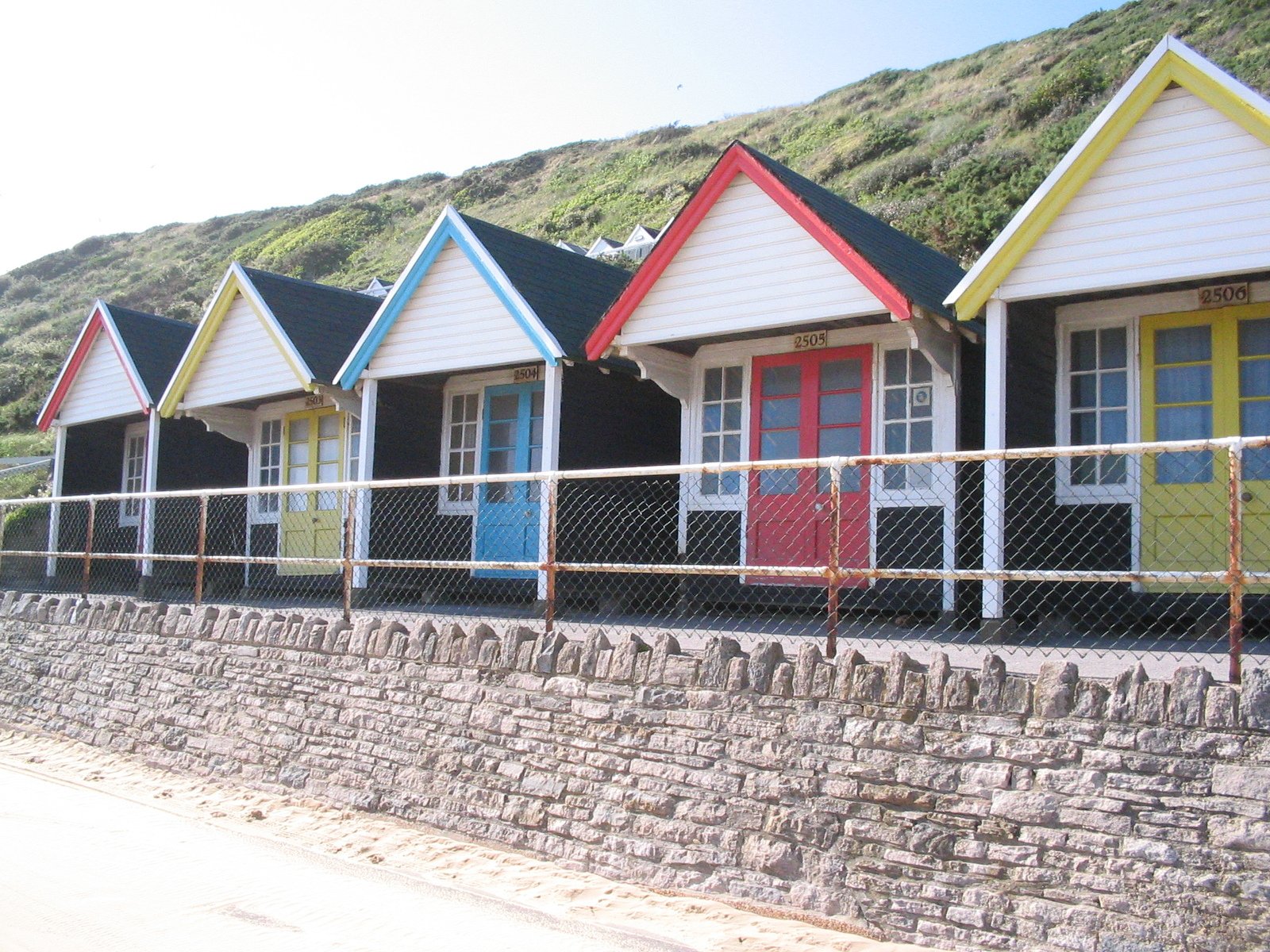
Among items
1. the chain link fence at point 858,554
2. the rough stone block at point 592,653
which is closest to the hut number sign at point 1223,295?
the chain link fence at point 858,554

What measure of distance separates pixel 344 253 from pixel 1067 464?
187 feet

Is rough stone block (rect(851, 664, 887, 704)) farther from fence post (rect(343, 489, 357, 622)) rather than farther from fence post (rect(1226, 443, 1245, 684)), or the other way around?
fence post (rect(343, 489, 357, 622))

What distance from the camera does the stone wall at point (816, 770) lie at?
526 centimetres

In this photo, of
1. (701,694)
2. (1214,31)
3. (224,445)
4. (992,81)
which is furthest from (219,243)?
(701,694)

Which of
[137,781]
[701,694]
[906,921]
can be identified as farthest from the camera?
[137,781]

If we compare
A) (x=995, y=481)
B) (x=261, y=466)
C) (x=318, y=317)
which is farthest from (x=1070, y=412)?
(x=261, y=466)

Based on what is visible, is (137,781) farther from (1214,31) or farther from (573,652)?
(1214,31)

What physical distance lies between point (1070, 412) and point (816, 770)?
15.8ft

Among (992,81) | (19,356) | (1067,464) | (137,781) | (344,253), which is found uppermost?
(992,81)

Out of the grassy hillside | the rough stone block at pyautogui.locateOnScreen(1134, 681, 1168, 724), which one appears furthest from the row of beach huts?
the grassy hillside

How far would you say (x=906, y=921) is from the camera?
5.91m

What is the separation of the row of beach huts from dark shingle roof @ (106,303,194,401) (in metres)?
1.14

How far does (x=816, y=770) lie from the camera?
6.43 meters

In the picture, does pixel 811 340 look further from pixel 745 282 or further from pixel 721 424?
pixel 721 424
